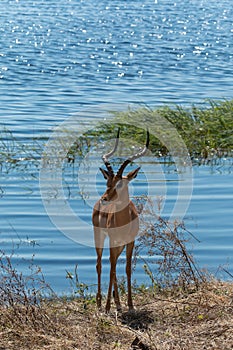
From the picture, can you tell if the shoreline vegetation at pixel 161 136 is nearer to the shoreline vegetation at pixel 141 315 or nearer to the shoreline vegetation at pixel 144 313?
the shoreline vegetation at pixel 144 313

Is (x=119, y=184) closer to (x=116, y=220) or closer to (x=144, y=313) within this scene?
(x=116, y=220)

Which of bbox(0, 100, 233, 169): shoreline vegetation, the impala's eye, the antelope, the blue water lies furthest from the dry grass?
bbox(0, 100, 233, 169): shoreline vegetation

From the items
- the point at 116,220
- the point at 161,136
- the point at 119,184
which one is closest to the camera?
the point at 119,184

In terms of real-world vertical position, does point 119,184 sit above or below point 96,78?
above

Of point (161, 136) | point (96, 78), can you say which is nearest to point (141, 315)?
point (161, 136)

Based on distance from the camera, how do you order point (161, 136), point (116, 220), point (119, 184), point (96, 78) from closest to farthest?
point (119, 184), point (116, 220), point (161, 136), point (96, 78)

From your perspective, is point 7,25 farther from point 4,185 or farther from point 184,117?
point 4,185

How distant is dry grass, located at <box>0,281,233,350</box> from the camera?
7.95 m

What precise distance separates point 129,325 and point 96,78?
Answer: 2469 cm

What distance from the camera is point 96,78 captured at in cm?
3300

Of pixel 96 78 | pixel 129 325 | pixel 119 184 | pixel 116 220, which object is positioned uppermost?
pixel 119 184

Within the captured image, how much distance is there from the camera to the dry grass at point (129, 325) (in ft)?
26.1

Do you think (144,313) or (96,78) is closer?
(144,313)

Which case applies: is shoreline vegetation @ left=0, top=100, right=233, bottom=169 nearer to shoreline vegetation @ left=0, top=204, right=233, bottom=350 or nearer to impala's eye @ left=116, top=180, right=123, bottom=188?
shoreline vegetation @ left=0, top=204, right=233, bottom=350
